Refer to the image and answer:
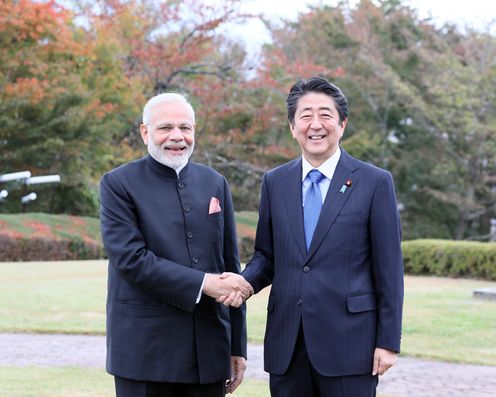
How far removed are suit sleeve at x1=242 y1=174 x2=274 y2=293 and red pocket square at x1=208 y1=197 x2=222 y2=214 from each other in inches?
7.5

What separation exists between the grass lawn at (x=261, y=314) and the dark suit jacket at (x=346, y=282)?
467cm

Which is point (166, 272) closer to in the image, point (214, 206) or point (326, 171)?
point (214, 206)

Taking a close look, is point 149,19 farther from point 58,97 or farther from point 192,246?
point 192,246

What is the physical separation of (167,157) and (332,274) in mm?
868

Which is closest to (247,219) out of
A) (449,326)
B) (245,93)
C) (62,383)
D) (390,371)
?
(245,93)

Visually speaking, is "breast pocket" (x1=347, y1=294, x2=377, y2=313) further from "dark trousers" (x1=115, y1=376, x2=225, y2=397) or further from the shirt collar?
"dark trousers" (x1=115, y1=376, x2=225, y2=397)

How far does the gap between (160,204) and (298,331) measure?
0.79 meters

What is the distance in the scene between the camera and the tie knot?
3678 mm

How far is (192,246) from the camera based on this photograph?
3.67m

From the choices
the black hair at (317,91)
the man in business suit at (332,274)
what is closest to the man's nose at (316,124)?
the man in business suit at (332,274)

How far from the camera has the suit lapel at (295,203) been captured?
3.58 meters

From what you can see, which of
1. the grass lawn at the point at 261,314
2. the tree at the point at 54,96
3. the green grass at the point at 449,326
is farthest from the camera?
the tree at the point at 54,96

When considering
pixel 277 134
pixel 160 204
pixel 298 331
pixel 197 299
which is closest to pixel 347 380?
pixel 298 331

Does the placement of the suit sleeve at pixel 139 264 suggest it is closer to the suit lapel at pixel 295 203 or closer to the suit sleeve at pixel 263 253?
the suit sleeve at pixel 263 253
